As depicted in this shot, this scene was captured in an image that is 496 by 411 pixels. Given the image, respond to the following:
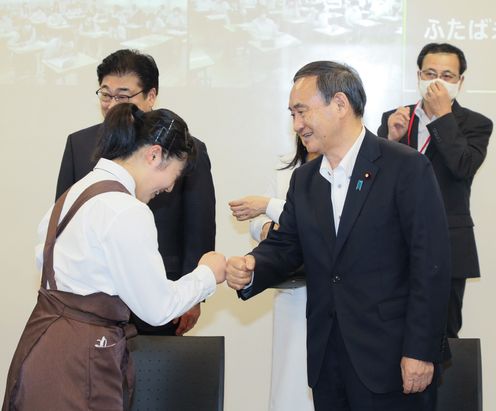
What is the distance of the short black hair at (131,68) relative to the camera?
10.2 feet

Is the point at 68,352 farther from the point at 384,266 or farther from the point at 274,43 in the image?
the point at 274,43

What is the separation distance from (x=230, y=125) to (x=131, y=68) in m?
1.27

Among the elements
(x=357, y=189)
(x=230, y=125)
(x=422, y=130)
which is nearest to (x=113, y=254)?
(x=357, y=189)

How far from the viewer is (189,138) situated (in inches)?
90.0

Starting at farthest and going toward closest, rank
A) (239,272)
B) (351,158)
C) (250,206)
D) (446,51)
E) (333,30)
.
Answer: (333,30) < (446,51) < (250,206) < (239,272) < (351,158)

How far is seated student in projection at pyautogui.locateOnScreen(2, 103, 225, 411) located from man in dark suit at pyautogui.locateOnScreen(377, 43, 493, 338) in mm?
1583

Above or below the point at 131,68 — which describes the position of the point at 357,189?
below

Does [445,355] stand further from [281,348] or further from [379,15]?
[379,15]

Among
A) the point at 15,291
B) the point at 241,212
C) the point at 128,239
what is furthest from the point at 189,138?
the point at 15,291

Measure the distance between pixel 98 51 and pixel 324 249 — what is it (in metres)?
2.29

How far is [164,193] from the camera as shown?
305cm

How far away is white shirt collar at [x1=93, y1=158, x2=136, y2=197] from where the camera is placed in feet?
6.97

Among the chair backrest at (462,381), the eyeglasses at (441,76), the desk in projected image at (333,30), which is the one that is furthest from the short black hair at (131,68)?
the chair backrest at (462,381)

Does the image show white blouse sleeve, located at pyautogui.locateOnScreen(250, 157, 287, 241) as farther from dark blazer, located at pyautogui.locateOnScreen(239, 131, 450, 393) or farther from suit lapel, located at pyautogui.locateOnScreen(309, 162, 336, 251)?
dark blazer, located at pyautogui.locateOnScreen(239, 131, 450, 393)
